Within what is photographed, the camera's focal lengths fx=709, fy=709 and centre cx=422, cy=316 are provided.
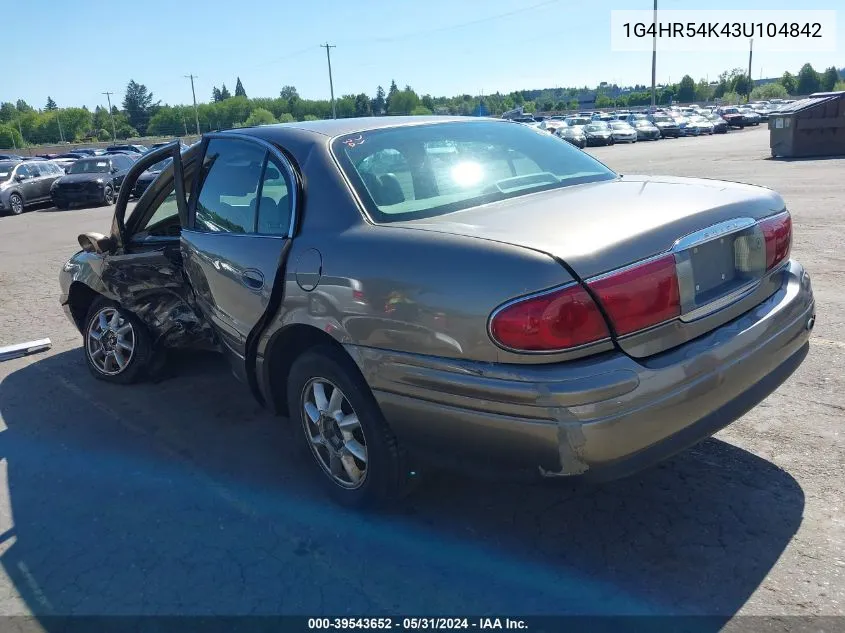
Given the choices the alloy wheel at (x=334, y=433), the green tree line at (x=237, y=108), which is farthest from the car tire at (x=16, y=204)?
the green tree line at (x=237, y=108)

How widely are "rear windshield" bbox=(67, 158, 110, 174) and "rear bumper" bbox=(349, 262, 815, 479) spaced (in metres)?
22.7

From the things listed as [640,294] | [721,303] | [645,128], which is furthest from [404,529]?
[645,128]

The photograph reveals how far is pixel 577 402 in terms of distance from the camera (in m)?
2.34

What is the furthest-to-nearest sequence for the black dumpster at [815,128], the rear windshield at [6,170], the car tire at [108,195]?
the black dumpster at [815,128] < the car tire at [108,195] < the rear windshield at [6,170]

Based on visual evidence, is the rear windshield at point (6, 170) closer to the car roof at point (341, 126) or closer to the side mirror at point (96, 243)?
the side mirror at point (96, 243)

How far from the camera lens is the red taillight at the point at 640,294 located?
2.42 m

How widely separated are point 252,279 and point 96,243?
2218 mm

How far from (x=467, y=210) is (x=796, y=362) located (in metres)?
1.63

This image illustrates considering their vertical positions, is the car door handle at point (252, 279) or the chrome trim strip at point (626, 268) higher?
the chrome trim strip at point (626, 268)

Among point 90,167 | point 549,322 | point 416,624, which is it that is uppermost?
point 90,167

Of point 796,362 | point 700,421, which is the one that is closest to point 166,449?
point 700,421

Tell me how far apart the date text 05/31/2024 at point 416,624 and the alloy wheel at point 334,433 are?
0.67 meters

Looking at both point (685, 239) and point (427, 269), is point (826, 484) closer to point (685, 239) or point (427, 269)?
point (685, 239)

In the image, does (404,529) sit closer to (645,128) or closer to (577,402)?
(577,402)
